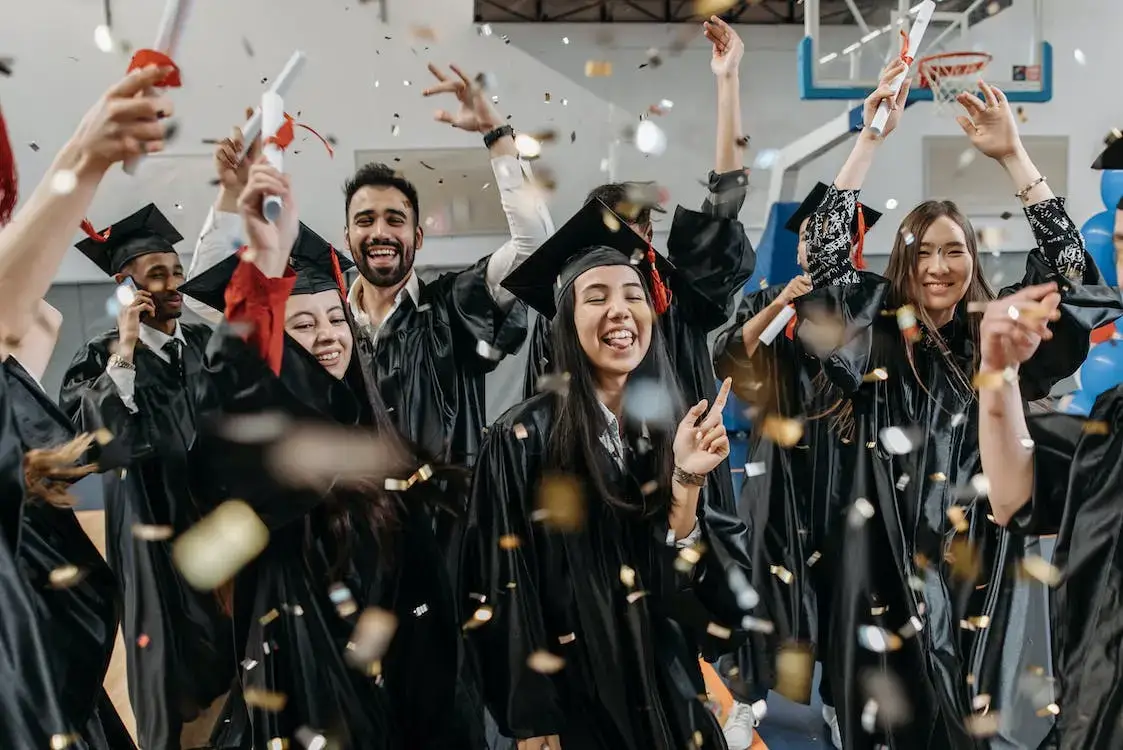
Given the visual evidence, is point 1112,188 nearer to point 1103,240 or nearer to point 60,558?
point 1103,240

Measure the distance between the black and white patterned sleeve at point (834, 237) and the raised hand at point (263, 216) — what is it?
1.57 meters

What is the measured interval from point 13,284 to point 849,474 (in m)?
A: 2.31

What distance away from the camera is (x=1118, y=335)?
4.18 metres

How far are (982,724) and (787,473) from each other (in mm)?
947

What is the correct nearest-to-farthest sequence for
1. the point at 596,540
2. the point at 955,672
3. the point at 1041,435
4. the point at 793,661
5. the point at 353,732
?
the point at 1041,435 < the point at 353,732 < the point at 596,540 < the point at 955,672 < the point at 793,661

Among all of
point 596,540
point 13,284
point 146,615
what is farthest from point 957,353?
point 146,615

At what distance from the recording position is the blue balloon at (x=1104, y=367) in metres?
4.40

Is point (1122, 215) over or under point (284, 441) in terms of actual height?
over

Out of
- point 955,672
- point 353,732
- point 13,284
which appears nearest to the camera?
point 13,284

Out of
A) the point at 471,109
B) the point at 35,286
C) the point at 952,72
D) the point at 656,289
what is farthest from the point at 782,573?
the point at 952,72

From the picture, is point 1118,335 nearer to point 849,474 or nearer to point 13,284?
point 849,474

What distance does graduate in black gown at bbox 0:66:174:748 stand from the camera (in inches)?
44.0

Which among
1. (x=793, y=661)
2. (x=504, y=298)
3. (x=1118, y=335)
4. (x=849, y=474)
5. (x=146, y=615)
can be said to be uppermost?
(x=504, y=298)

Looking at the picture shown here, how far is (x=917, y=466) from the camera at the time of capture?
104 inches
